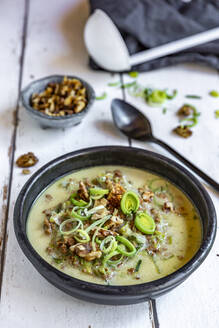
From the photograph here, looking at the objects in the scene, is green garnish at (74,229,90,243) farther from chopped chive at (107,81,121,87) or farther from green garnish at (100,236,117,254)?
chopped chive at (107,81,121,87)

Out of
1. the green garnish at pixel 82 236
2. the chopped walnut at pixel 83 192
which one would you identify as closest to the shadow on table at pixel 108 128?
the chopped walnut at pixel 83 192

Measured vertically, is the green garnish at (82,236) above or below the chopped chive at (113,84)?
below

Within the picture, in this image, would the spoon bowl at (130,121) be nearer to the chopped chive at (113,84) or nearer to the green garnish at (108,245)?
the chopped chive at (113,84)

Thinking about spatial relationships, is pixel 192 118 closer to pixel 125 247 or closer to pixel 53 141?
pixel 53 141

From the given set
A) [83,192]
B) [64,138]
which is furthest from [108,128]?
[83,192]

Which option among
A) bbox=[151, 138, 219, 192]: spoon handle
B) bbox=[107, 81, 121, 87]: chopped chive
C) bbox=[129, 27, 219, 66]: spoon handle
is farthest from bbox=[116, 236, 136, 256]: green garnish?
bbox=[129, 27, 219, 66]: spoon handle

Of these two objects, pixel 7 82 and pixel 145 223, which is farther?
pixel 7 82
